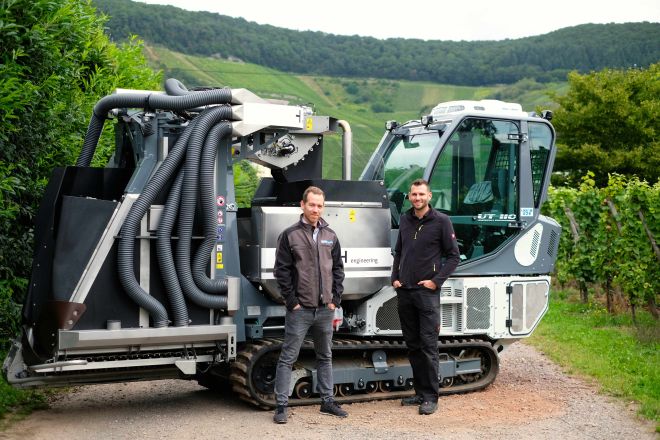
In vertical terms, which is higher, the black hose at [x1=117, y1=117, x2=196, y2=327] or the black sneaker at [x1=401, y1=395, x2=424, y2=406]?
the black hose at [x1=117, y1=117, x2=196, y2=327]

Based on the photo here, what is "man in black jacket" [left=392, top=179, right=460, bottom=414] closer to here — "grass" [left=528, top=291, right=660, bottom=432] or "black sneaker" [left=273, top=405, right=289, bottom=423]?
"black sneaker" [left=273, top=405, right=289, bottom=423]

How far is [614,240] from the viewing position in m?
14.8

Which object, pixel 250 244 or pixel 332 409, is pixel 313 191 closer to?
pixel 250 244

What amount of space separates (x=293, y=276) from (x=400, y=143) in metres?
2.82

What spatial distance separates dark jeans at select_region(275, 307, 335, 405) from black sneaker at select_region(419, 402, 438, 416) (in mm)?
937

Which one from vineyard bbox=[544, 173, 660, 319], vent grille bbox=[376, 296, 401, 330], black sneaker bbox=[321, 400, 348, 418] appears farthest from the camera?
vineyard bbox=[544, 173, 660, 319]

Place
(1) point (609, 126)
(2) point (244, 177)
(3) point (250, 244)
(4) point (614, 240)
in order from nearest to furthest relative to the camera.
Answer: (3) point (250, 244) → (4) point (614, 240) → (2) point (244, 177) → (1) point (609, 126)

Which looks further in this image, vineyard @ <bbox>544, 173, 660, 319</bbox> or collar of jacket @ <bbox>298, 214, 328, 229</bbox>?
vineyard @ <bbox>544, 173, 660, 319</bbox>

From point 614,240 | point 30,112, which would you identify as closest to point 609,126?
point 614,240

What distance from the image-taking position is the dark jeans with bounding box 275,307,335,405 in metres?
8.35

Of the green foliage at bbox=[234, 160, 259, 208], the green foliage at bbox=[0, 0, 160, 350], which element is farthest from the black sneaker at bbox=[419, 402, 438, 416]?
the green foliage at bbox=[234, 160, 259, 208]

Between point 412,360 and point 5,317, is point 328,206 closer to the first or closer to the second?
point 412,360

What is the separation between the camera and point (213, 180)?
27.7ft

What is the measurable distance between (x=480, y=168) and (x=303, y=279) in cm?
265
